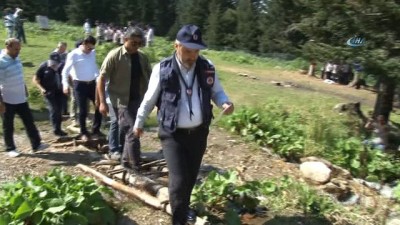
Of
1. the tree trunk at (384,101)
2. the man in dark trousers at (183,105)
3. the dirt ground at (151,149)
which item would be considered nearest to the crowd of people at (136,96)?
the man in dark trousers at (183,105)

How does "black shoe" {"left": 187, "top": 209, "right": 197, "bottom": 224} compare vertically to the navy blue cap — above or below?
below

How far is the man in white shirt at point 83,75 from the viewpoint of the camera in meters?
7.49

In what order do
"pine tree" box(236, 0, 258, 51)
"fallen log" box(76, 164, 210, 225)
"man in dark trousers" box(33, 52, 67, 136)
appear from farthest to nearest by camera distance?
1. "pine tree" box(236, 0, 258, 51)
2. "man in dark trousers" box(33, 52, 67, 136)
3. "fallen log" box(76, 164, 210, 225)

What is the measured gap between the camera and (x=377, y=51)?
9242 mm

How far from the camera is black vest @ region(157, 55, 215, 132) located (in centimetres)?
412

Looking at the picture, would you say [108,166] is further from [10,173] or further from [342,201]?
[342,201]

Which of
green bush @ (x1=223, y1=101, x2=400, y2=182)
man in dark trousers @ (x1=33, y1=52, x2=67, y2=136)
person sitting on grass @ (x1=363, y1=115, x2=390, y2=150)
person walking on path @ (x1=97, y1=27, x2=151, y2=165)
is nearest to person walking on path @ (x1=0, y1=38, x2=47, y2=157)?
man in dark trousers @ (x1=33, y1=52, x2=67, y2=136)

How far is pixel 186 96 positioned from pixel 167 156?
526 mm

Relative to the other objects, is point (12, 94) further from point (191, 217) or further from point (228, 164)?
point (191, 217)

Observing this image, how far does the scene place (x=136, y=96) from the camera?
5.89 meters

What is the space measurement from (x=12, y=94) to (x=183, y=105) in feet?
11.1

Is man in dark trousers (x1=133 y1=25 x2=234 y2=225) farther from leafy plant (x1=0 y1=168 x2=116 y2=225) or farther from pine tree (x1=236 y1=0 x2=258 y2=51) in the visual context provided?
pine tree (x1=236 y1=0 x2=258 y2=51)

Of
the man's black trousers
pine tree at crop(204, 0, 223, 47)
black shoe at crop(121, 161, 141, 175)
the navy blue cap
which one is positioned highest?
the navy blue cap

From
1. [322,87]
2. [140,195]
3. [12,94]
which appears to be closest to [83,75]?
[12,94]
